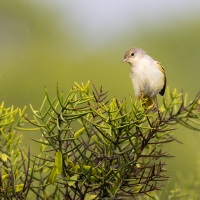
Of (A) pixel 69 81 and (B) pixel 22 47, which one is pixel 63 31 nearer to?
(B) pixel 22 47

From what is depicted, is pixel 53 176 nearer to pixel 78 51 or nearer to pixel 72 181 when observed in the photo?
pixel 72 181

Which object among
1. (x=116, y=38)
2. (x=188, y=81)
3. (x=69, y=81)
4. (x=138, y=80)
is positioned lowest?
(x=138, y=80)

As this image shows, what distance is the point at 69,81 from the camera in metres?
12.5

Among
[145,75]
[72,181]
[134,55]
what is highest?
[134,55]

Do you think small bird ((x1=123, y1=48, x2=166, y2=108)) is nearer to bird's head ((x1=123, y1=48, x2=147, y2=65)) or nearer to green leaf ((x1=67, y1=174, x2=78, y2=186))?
bird's head ((x1=123, y1=48, x2=147, y2=65))

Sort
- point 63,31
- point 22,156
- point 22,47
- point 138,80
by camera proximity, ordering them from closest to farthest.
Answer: point 22,156 < point 138,80 < point 22,47 < point 63,31

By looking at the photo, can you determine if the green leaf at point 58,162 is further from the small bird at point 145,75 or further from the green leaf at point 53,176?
the small bird at point 145,75

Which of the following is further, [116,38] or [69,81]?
[116,38]

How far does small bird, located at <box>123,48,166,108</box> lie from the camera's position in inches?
159

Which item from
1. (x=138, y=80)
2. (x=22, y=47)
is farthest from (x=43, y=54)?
(x=138, y=80)

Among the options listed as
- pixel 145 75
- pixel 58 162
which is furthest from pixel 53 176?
pixel 145 75

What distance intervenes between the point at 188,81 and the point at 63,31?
7978 mm

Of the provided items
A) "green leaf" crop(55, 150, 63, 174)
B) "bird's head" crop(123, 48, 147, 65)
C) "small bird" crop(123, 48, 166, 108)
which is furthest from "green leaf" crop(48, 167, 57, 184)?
"bird's head" crop(123, 48, 147, 65)

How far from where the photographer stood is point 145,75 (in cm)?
444
